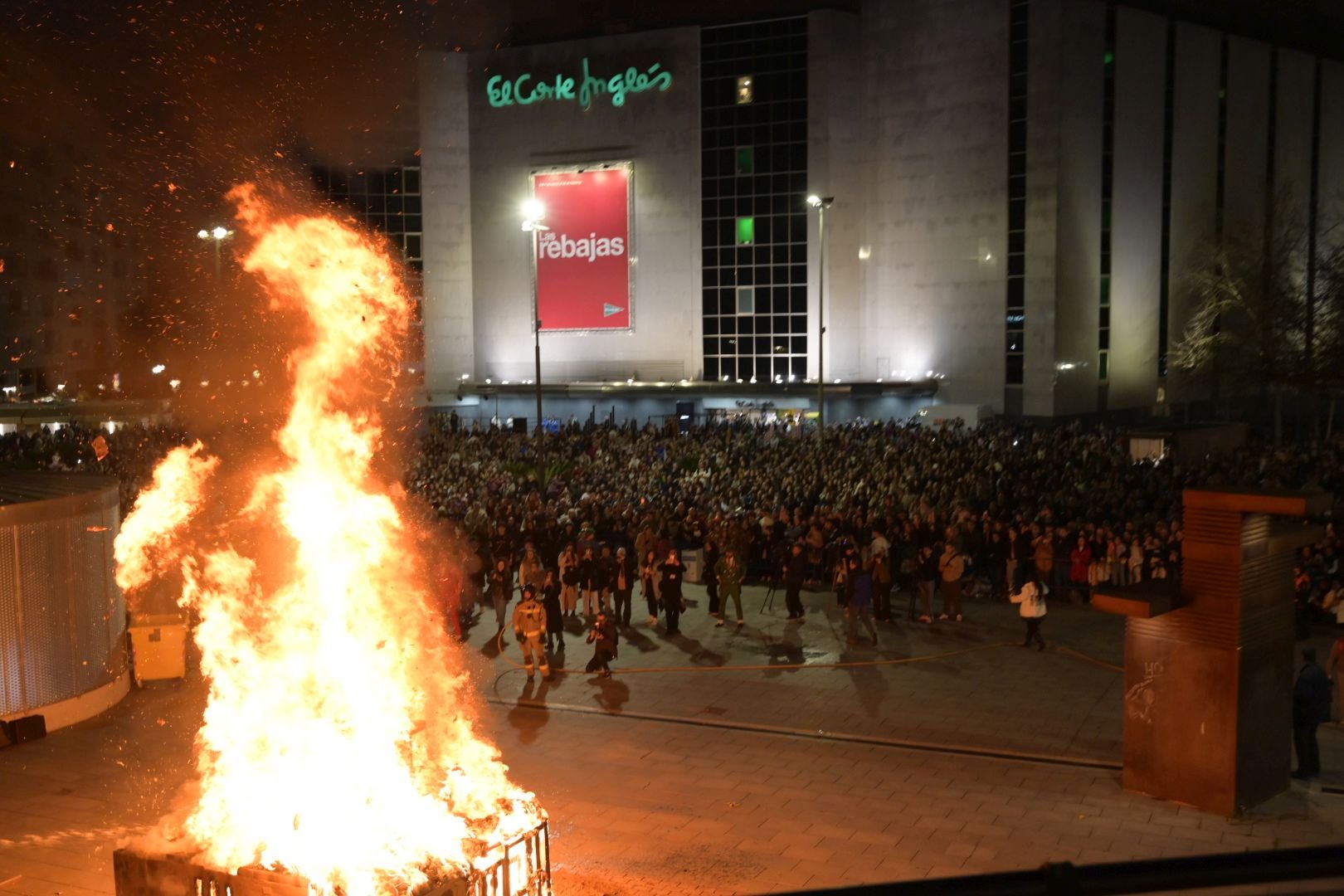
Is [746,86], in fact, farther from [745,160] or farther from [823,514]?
[823,514]

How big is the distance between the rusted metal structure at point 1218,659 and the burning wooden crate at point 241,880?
230 inches

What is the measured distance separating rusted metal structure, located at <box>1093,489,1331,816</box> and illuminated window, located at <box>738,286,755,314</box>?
35771 millimetres

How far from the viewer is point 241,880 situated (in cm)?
621

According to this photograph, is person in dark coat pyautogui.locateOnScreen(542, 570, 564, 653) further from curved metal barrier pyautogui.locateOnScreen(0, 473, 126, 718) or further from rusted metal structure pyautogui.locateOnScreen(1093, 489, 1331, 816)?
rusted metal structure pyautogui.locateOnScreen(1093, 489, 1331, 816)

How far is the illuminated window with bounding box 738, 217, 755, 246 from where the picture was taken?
148 feet

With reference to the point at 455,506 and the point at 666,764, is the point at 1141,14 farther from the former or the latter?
the point at 666,764

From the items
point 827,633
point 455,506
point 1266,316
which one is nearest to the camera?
point 827,633

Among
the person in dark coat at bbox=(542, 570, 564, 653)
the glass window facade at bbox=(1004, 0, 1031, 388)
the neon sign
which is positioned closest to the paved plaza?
the person in dark coat at bbox=(542, 570, 564, 653)

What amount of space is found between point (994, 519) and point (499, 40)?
38091mm

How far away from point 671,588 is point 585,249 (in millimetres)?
32447

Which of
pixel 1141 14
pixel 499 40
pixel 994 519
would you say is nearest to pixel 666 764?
pixel 994 519

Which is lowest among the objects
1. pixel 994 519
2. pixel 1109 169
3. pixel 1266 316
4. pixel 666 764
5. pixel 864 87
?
pixel 666 764

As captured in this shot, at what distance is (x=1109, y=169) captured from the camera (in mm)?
42281

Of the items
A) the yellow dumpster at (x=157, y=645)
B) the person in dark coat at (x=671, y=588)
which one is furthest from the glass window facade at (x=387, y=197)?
the yellow dumpster at (x=157, y=645)
